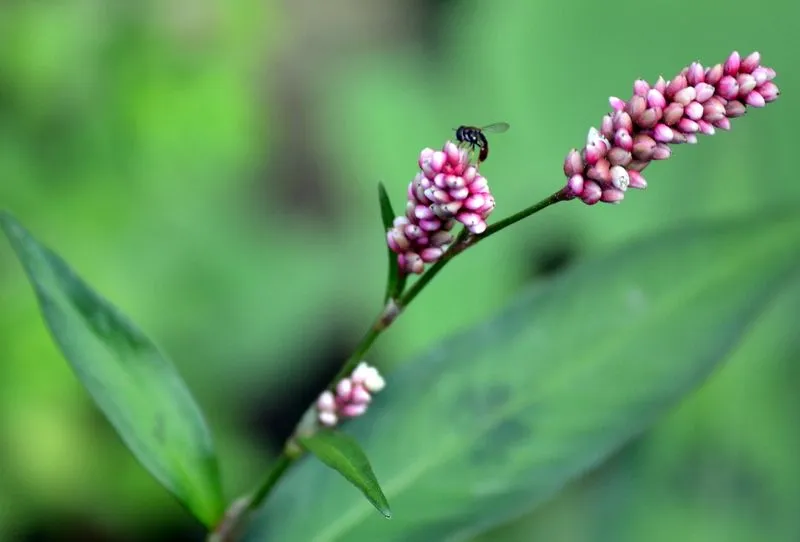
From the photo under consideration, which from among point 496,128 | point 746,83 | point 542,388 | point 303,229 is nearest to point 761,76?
point 746,83

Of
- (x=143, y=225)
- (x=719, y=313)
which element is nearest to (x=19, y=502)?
(x=143, y=225)

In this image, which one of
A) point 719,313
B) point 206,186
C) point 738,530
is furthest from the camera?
point 206,186

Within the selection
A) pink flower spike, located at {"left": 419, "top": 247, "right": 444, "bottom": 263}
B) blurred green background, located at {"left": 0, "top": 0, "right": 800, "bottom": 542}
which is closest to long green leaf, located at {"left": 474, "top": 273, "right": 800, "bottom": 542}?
blurred green background, located at {"left": 0, "top": 0, "right": 800, "bottom": 542}

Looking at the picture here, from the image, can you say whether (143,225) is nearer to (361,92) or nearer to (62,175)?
(62,175)

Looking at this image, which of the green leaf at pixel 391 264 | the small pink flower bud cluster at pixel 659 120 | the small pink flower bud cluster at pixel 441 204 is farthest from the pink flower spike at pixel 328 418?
the small pink flower bud cluster at pixel 659 120

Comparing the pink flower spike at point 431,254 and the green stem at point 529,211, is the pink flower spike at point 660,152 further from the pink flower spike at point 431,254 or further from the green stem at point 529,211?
the pink flower spike at point 431,254

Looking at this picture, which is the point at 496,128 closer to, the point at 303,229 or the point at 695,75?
the point at 695,75
